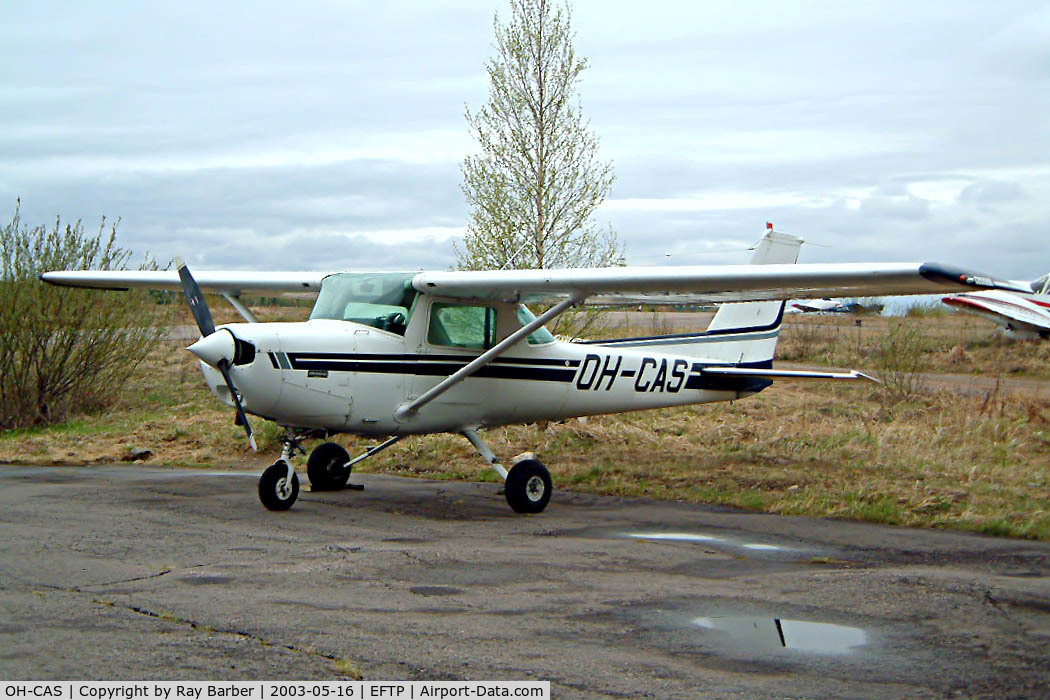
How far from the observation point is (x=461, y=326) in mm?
10867

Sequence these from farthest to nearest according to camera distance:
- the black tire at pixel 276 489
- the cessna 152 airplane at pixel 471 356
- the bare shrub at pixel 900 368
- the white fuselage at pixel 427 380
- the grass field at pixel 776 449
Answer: the bare shrub at pixel 900 368
the grass field at pixel 776 449
the black tire at pixel 276 489
the white fuselage at pixel 427 380
the cessna 152 airplane at pixel 471 356

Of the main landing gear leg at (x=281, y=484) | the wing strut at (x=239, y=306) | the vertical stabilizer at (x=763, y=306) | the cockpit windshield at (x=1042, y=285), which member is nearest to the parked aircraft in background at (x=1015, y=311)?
the cockpit windshield at (x=1042, y=285)

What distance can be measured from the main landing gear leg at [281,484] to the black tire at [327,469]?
1.45 metres

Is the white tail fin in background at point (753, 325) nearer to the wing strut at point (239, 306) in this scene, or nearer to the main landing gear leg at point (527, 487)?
the main landing gear leg at point (527, 487)

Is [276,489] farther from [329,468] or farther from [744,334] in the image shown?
[744,334]

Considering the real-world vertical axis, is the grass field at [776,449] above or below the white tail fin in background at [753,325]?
below

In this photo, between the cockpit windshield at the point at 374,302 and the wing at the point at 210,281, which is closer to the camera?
the cockpit windshield at the point at 374,302

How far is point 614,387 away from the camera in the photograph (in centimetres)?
1191

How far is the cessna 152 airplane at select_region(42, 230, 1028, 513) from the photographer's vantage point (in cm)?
936

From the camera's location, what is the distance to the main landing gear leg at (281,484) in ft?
32.6

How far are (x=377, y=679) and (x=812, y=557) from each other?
4564mm

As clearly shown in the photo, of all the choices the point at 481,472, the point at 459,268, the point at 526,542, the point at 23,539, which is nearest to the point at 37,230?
the point at 459,268

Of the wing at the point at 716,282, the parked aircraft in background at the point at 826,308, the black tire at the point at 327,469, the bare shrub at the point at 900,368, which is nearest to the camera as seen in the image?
the wing at the point at 716,282

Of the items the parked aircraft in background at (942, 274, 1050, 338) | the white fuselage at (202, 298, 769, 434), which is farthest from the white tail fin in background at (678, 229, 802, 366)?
the parked aircraft in background at (942, 274, 1050, 338)
